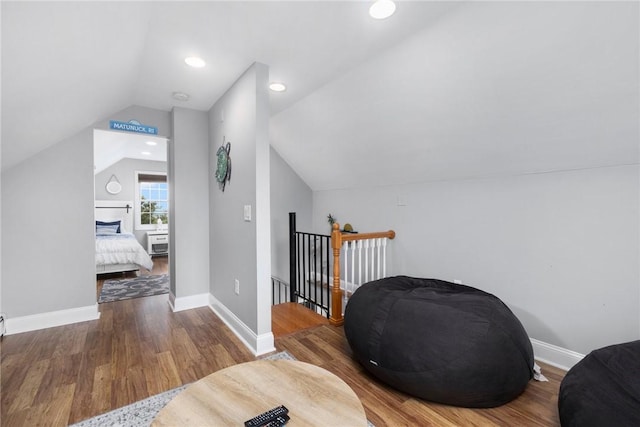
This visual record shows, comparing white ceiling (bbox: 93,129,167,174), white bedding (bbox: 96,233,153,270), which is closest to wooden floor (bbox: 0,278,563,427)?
white bedding (bbox: 96,233,153,270)

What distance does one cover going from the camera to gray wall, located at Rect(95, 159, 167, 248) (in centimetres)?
661

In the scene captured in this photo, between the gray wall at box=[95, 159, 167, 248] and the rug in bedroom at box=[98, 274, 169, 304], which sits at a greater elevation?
the gray wall at box=[95, 159, 167, 248]

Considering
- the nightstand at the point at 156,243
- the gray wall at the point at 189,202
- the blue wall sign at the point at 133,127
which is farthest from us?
the nightstand at the point at 156,243

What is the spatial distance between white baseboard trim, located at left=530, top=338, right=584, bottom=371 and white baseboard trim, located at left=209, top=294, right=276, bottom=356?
2125mm

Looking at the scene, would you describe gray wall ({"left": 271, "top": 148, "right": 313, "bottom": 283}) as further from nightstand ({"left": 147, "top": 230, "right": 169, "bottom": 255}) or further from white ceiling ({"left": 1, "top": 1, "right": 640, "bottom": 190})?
nightstand ({"left": 147, "top": 230, "right": 169, "bottom": 255})

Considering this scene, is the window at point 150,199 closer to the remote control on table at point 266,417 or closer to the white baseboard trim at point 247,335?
the white baseboard trim at point 247,335

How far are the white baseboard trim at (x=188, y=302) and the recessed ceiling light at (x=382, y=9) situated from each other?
3.25 metres

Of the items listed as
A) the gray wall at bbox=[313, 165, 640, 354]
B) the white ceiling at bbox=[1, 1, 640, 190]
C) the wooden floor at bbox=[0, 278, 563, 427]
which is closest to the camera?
the white ceiling at bbox=[1, 1, 640, 190]

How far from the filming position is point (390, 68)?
7.38 ft

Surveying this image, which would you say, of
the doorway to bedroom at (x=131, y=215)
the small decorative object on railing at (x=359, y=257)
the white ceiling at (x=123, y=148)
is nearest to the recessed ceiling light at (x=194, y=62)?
the small decorative object on railing at (x=359, y=257)

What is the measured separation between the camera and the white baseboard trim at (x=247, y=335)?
89.2 inches

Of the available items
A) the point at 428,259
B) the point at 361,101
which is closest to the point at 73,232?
the point at 361,101

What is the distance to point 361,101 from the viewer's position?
2.70m

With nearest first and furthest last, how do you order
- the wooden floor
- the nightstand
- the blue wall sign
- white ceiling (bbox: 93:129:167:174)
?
1. the wooden floor
2. the blue wall sign
3. white ceiling (bbox: 93:129:167:174)
4. the nightstand
